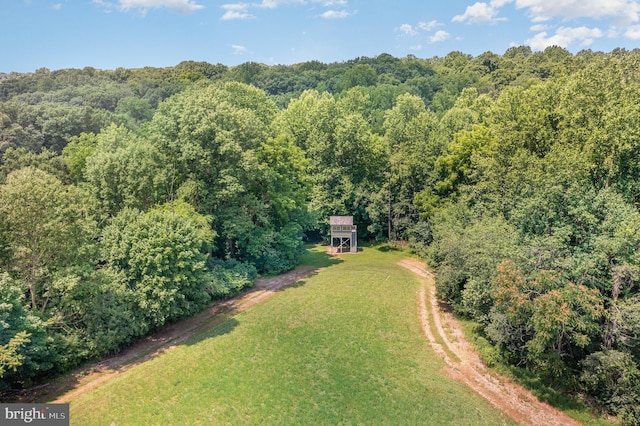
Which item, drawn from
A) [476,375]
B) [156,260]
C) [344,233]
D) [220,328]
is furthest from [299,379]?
[344,233]

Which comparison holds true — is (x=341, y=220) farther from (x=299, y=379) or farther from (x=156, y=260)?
(x=299, y=379)

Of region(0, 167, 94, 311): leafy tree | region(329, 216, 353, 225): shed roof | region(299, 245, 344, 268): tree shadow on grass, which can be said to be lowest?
region(299, 245, 344, 268): tree shadow on grass

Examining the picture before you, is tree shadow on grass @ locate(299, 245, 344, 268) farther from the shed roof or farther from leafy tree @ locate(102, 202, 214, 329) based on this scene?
leafy tree @ locate(102, 202, 214, 329)

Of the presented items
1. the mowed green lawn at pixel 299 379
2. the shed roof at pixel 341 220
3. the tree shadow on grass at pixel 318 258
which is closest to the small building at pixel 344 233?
the shed roof at pixel 341 220

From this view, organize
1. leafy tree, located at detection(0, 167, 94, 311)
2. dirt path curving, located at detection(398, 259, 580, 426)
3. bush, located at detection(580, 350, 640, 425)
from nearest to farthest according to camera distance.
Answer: bush, located at detection(580, 350, 640, 425), dirt path curving, located at detection(398, 259, 580, 426), leafy tree, located at detection(0, 167, 94, 311)

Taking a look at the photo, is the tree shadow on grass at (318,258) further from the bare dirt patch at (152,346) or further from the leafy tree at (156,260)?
the leafy tree at (156,260)

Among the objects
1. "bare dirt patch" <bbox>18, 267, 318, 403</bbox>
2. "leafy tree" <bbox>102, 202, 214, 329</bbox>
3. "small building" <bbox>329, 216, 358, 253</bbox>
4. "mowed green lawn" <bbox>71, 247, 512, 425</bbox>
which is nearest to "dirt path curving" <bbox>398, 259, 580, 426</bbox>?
"mowed green lawn" <bbox>71, 247, 512, 425</bbox>

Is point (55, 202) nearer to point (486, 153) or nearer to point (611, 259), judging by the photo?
Answer: point (611, 259)
